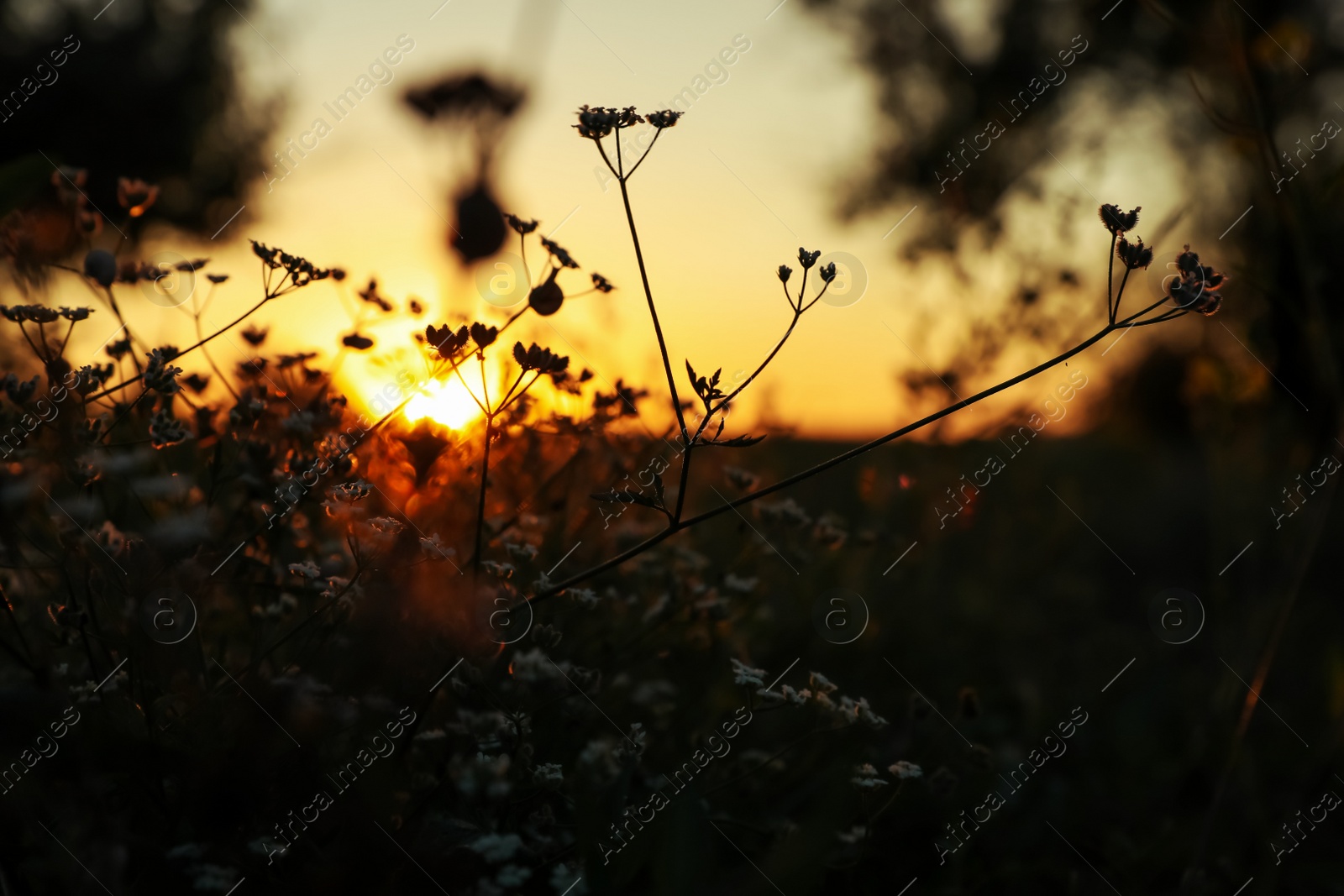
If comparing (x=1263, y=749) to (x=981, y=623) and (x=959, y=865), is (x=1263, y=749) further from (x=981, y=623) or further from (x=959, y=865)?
(x=959, y=865)

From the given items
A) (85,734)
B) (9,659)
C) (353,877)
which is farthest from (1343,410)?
(9,659)

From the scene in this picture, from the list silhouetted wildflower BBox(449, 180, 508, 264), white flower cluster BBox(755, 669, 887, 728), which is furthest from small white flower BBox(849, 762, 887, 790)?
silhouetted wildflower BBox(449, 180, 508, 264)

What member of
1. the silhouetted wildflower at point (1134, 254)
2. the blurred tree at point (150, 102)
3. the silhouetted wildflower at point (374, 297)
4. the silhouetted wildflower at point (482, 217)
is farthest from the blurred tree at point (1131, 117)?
the blurred tree at point (150, 102)

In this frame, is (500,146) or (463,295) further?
(500,146)

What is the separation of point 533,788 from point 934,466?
2302 millimetres

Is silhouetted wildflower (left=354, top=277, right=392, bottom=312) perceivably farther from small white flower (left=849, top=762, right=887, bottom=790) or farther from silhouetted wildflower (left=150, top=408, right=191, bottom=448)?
small white flower (left=849, top=762, right=887, bottom=790)

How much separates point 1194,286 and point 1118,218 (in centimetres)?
14

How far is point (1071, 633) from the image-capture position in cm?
420

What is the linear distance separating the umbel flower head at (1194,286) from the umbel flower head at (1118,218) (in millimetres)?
72

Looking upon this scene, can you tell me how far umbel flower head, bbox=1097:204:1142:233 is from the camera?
3.77ft

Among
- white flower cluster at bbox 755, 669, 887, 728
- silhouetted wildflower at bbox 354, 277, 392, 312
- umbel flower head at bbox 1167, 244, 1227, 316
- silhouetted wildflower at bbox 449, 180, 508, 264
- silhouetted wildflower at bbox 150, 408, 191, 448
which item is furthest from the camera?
silhouetted wildflower at bbox 449, 180, 508, 264

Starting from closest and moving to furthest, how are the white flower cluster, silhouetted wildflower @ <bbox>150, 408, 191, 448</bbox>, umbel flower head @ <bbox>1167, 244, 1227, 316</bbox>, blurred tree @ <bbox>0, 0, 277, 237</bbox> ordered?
umbel flower head @ <bbox>1167, 244, 1227, 316</bbox> → silhouetted wildflower @ <bbox>150, 408, 191, 448</bbox> → the white flower cluster → blurred tree @ <bbox>0, 0, 277, 237</bbox>

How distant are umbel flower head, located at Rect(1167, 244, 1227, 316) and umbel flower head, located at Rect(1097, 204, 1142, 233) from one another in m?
0.07

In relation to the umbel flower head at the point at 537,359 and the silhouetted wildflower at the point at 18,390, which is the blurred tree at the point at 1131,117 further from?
the silhouetted wildflower at the point at 18,390
